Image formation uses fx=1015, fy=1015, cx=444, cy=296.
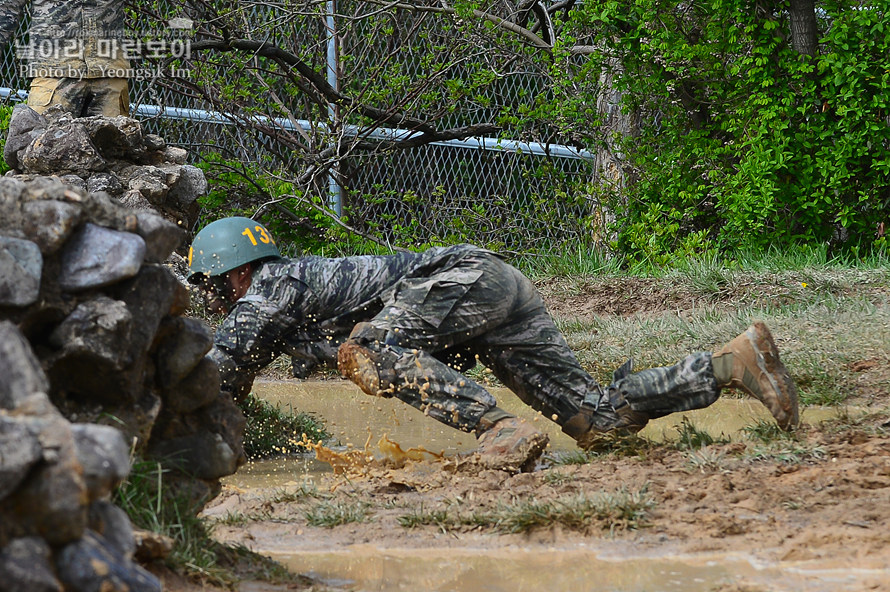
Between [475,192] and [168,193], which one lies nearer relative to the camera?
[168,193]

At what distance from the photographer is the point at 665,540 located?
3494 millimetres

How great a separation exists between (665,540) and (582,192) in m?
8.16

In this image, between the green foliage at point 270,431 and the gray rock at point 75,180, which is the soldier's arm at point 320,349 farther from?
the gray rock at point 75,180

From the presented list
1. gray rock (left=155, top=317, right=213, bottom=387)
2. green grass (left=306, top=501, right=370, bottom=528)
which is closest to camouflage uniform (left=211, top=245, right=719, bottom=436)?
green grass (left=306, top=501, right=370, bottom=528)

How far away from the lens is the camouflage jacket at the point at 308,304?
4.81 metres

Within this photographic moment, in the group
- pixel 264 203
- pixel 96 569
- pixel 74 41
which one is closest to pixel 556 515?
pixel 96 569

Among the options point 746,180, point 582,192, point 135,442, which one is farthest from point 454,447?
point 582,192

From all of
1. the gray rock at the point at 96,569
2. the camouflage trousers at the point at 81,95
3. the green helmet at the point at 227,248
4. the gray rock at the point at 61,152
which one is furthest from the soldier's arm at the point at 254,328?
the camouflage trousers at the point at 81,95

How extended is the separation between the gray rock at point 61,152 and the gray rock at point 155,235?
15.4 feet

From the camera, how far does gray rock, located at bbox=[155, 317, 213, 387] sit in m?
3.21

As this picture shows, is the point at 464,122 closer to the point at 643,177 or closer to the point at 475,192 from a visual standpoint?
the point at 475,192

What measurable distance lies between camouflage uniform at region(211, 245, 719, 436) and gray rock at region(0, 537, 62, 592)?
2.73 m

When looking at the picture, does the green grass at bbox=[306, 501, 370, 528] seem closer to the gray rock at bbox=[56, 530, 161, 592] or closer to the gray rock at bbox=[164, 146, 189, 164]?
the gray rock at bbox=[56, 530, 161, 592]

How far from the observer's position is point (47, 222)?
104 inches
